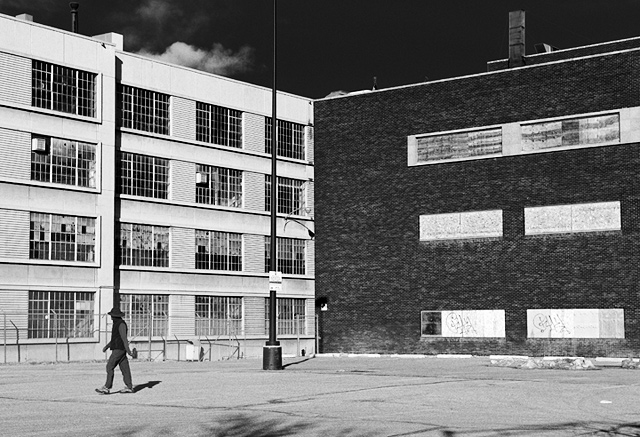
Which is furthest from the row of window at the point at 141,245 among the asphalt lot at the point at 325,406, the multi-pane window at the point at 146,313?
the asphalt lot at the point at 325,406

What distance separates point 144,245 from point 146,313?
3.26 m

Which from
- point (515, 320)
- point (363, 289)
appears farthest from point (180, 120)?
point (515, 320)

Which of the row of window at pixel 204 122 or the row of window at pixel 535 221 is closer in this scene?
the row of window at pixel 535 221

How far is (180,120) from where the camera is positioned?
52531 millimetres

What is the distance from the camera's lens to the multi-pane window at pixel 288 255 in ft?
188

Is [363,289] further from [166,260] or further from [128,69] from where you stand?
[128,69]

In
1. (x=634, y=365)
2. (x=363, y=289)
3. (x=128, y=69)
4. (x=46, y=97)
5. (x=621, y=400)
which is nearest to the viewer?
(x=621, y=400)

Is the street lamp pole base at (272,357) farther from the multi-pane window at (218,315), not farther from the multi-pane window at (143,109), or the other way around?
the multi-pane window at (143,109)

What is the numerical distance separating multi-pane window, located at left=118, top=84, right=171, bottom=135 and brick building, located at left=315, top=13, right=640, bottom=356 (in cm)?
1021

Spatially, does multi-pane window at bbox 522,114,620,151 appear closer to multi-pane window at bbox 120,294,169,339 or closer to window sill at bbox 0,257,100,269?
multi-pane window at bbox 120,294,169,339

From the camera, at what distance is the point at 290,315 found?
5819cm

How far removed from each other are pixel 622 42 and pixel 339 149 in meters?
17.7

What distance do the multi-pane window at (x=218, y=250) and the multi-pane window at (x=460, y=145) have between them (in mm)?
10724

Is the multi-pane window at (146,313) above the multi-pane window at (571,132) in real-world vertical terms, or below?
below
